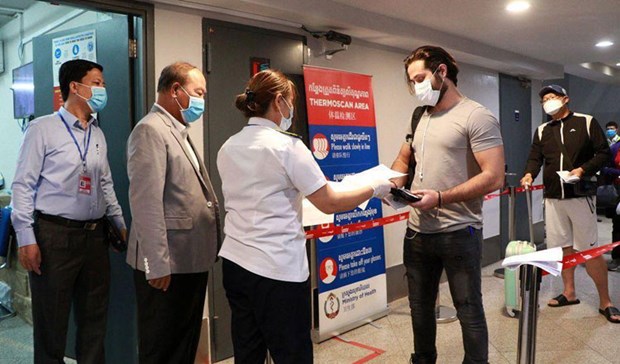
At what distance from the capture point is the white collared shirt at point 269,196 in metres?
1.55

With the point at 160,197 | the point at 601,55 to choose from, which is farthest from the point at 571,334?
the point at 601,55

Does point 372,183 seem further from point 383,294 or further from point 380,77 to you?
point 380,77

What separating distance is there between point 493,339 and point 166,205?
234 cm

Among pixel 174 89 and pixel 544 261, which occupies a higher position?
pixel 174 89

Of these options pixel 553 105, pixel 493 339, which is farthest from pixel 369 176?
pixel 553 105

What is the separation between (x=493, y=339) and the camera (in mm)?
3211

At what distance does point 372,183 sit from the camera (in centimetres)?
181

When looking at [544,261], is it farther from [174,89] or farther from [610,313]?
[610,313]

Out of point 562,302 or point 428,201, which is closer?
point 428,201

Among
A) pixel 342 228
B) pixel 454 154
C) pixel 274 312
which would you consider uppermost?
pixel 454 154

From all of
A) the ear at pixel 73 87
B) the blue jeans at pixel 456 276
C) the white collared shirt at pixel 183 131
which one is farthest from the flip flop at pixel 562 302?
the ear at pixel 73 87

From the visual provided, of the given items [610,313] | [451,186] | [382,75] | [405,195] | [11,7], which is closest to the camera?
[405,195]

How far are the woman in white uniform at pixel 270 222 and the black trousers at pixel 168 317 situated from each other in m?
0.42

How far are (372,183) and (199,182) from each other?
2.31ft
